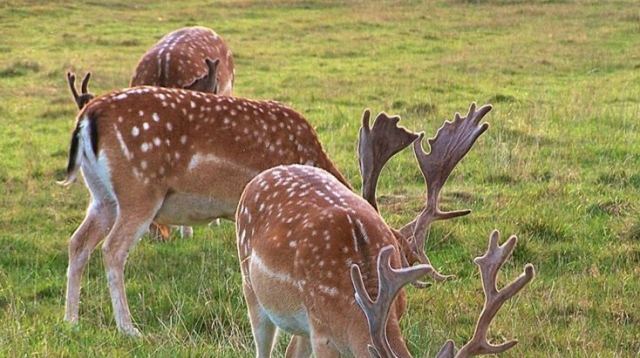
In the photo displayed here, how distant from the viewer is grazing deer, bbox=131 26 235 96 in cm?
833

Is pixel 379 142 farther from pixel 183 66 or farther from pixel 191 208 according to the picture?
pixel 183 66

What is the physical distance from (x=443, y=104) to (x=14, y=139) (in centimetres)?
508

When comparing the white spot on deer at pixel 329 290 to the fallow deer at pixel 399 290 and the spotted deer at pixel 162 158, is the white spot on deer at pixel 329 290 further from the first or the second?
the spotted deer at pixel 162 158

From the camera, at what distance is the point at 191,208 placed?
6105 mm

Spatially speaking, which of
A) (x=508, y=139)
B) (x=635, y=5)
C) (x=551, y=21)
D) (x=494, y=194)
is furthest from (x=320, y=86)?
(x=635, y=5)

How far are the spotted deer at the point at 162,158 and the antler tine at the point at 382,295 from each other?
95.9 inches

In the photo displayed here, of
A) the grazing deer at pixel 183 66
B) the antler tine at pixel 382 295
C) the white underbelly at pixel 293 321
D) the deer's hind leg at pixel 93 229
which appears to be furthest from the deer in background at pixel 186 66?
the antler tine at pixel 382 295

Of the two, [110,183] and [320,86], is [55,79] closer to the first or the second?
[320,86]

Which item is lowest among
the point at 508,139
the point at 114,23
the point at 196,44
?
the point at 114,23

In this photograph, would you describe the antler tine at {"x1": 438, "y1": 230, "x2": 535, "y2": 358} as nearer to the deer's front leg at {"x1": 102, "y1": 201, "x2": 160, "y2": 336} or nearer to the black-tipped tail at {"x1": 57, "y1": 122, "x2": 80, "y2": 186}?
the deer's front leg at {"x1": 102, "y1": 201, "x2": 160, "y2": 336}

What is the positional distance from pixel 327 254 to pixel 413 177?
17.2 ft

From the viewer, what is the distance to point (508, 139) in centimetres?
1055

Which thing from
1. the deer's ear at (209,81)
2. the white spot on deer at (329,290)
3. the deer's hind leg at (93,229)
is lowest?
the deer's hind leg at (93,229)

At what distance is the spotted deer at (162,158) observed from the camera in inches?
233
